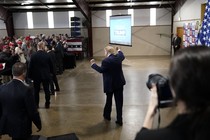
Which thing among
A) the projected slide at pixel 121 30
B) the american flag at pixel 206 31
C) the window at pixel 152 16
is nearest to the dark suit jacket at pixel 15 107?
the american flag at pixel 206 31

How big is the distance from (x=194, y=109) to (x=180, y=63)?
170 mm

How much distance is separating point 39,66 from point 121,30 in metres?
4.45

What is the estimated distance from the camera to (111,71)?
439cm

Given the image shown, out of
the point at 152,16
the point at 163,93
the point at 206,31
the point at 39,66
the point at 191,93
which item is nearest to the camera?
the point at 191,93

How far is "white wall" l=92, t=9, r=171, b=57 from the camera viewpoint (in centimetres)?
1550

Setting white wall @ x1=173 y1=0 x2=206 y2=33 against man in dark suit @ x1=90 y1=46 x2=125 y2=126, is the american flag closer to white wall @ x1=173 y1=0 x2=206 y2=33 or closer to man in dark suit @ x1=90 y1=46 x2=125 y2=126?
man in dark suit @ x1=90 y1=46 x2=125 y2=126

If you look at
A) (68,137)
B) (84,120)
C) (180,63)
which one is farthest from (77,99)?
(180,63)

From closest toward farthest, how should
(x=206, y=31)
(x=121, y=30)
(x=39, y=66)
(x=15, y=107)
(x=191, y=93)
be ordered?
(x=191, y=93), (x=15, y=107), (x=206, y=31), (x=39, y=66), (x=121, y=30)

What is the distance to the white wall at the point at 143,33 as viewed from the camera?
15.5 metres

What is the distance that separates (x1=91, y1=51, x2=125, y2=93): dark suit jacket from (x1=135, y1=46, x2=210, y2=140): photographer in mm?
3401

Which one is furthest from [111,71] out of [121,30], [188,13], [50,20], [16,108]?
[50,20]

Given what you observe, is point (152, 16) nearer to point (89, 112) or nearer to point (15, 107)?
point (89, 112)

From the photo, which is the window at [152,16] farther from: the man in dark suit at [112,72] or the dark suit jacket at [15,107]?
the dark suit jacket at [15,107]

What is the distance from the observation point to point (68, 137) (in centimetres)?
317
